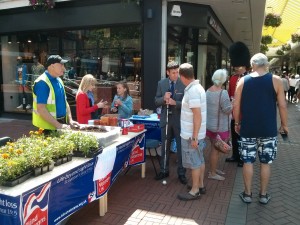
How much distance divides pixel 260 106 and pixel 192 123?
859mm

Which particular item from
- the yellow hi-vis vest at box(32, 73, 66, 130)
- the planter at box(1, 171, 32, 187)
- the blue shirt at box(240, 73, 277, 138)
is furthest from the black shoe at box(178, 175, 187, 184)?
the planter at box(1, 171, 32, 187)

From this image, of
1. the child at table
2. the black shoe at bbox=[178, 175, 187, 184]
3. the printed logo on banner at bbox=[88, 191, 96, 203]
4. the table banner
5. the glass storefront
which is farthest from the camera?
the glass storefront

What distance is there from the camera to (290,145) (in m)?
7.30

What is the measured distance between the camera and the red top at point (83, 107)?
16.0 feet

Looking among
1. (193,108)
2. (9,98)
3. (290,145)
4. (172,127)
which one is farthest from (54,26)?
(290,145)

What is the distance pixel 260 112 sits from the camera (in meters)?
3.83

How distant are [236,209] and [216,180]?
1.04m

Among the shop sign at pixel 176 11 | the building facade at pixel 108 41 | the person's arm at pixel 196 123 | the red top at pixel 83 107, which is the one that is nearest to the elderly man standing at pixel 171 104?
the person's arm at pixel 196 123

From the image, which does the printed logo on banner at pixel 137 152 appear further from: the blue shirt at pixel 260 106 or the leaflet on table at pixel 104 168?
the blue shirt at pixel 260 106

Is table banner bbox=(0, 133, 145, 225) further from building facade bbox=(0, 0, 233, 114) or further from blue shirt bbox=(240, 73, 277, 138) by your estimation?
building facade bbox=(0, 0, 233, 114)

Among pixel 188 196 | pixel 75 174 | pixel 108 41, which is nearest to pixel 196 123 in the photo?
pixel 188 196

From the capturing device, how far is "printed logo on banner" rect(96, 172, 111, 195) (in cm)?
Answer: 344

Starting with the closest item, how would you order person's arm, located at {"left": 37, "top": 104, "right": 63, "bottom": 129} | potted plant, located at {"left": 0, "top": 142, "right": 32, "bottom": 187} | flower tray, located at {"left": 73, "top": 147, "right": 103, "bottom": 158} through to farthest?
potted plant, located at {"left": 0, "top": 142, "right": 32, "bottom": 187}, flower tray, located at {"left": 73, "top": 147, "right": 103, "bottom": 158}, person's arm, located at {"left": 37, "top": 104, "right": 63, "bottom": 129}

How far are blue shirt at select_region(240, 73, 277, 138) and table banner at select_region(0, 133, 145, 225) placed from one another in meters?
1.58
